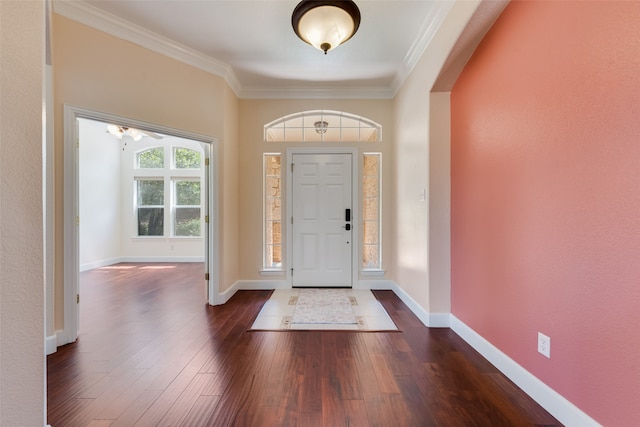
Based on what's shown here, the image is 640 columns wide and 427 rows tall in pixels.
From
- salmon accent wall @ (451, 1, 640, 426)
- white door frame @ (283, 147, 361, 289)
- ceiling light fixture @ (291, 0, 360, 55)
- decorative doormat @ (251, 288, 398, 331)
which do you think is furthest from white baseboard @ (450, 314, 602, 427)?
ceiling light fixture @ (291, 0, 360, 55)

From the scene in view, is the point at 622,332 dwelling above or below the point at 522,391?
above

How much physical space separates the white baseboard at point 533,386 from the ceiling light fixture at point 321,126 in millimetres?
3129

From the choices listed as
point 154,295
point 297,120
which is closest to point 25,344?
point 154,295

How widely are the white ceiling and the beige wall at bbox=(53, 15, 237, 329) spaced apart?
14cm

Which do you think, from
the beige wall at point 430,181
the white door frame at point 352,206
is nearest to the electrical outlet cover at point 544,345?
the beige wall at point 430,181

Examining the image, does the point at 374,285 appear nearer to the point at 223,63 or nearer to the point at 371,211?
the point at 371,211

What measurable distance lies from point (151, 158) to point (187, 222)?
70.4 inches

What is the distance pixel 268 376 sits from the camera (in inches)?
74.1

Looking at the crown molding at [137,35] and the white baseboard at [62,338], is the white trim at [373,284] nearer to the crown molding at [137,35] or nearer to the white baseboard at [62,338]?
the white baseboard at [62,338]

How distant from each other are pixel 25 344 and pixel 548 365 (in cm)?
252

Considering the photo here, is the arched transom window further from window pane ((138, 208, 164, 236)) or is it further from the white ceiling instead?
window pane ((138, 208, 164, 236))

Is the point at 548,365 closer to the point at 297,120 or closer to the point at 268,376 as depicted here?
the point at 268,376

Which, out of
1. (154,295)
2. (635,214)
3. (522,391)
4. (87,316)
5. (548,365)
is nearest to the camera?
(635,214)

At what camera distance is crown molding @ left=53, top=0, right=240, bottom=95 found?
235 cm
